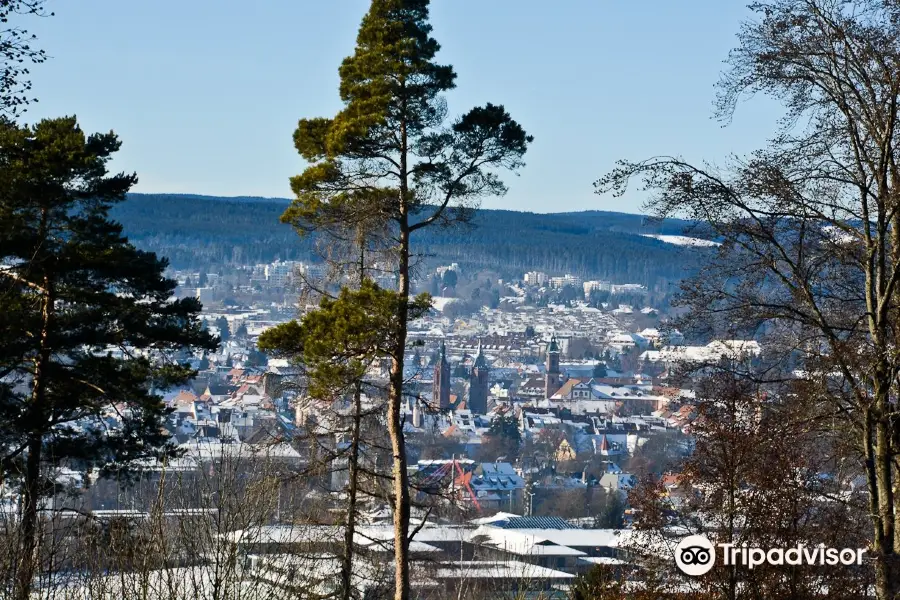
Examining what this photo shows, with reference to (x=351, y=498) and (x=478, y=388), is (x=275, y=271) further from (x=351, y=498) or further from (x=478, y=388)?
(x=351, y=498)

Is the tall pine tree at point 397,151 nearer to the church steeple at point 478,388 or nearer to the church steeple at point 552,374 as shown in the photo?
the church steeple at point 478,388

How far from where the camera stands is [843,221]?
346 inches

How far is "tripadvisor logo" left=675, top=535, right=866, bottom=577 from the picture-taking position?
9.86 m

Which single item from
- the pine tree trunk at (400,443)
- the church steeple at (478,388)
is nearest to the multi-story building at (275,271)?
the church steeple at (478,388)

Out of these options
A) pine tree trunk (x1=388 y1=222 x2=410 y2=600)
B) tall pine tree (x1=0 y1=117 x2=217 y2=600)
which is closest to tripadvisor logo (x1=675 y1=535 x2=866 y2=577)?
pine tree trunk (x1=388 y1=222 x2=410 y2=600)

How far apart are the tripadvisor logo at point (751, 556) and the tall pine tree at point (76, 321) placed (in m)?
5.99

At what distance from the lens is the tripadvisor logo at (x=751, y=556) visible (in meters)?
9.86

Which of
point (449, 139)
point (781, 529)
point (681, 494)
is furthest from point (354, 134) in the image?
point (781, 529)

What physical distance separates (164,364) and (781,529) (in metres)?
7.46

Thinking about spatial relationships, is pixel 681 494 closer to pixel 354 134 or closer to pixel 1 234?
pixel 354 134

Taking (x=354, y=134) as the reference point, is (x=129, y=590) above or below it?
below

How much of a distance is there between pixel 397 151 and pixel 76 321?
12.5ft

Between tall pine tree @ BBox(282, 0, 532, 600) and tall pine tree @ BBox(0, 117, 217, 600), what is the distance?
2.36 m

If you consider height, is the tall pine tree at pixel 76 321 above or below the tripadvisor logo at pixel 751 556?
above
